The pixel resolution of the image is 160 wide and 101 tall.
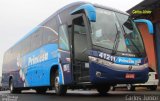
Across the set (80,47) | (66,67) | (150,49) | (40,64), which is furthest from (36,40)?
(150,49)

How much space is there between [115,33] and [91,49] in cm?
117

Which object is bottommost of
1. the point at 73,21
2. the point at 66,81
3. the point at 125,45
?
the point at 66,81

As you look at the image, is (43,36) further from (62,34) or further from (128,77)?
(128,77)

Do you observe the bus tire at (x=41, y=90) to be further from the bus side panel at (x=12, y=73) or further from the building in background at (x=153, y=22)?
the building in background at (x=153, y=22)

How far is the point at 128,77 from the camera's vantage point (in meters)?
13.0

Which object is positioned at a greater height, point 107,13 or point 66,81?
point 107,13

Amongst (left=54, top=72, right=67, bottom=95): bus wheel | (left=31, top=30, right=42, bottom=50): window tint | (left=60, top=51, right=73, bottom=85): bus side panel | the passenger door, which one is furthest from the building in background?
the passenger door

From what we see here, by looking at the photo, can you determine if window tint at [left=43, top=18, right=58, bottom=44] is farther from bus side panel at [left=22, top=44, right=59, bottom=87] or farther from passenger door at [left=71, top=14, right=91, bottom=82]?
passenger door at [left=71, top=14, right=91, bottom=82]

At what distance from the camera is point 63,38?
49.2 ft

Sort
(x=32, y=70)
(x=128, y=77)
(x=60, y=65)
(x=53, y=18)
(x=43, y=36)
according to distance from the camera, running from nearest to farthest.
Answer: (x=128, y=77) → (x=60, y=65) → (x=53, y=18) → (x=43, y=36) → (x=32, y=70)

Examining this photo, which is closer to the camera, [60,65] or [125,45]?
Answer: [125,45]

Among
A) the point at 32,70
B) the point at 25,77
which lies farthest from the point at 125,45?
the point at 25,77

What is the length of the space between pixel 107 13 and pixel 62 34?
Answer: 2117 mm

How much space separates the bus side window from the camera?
14.7 metres
